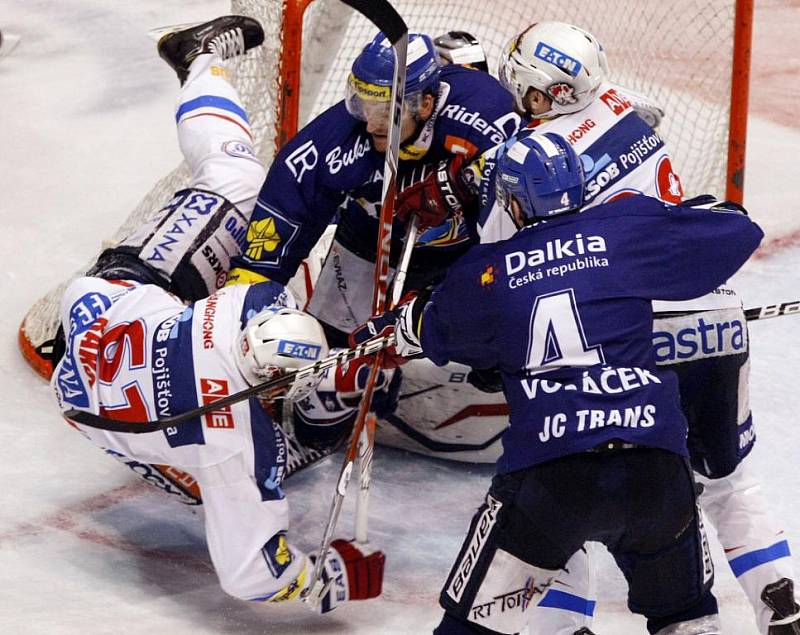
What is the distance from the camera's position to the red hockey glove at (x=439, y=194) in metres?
3.50

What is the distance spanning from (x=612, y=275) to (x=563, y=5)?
299cm

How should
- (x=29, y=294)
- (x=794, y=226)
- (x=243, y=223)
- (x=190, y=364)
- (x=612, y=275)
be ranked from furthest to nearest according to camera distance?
(x=794, y=226), (x=29, y=294), (x=243, y=223), (x=190, y=364), (x=612, y=275)

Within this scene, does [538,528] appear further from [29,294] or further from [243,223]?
[29,294]

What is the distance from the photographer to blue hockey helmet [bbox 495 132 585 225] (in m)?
2.72

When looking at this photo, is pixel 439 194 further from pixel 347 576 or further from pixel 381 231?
pixel 347 576

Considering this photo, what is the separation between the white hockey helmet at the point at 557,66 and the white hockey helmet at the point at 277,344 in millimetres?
763

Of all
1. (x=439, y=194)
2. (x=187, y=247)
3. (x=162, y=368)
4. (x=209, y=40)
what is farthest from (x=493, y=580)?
(x=209, y=40)

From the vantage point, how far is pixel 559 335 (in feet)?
8.65

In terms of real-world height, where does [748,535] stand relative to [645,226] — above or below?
below

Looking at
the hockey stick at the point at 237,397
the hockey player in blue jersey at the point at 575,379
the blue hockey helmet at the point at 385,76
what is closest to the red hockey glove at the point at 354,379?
the hockey stick at the point at 237,397

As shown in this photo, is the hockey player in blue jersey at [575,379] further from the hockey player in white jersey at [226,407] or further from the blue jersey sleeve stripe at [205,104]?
the blue jersey sleeve stripe at [205,104]

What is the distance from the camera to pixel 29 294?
4.75 meters

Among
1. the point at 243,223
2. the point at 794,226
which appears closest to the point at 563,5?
the point at 794,226

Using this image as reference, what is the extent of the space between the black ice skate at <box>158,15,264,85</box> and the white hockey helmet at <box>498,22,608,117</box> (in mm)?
1109
